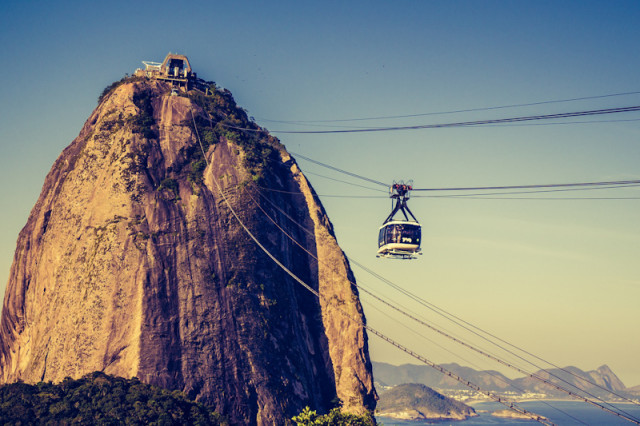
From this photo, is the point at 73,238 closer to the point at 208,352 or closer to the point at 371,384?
the point at 208,352

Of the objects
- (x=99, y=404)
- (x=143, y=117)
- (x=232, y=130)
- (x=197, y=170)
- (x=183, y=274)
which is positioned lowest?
(x=99, y=404)

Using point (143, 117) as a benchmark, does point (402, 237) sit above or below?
below

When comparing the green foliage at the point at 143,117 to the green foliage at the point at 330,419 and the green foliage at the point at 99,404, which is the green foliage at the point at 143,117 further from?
the green foliage at the point at 330,419

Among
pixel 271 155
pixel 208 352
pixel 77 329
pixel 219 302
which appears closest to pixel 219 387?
pixel 208 352

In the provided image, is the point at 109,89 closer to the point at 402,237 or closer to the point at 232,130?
the point at 232,130

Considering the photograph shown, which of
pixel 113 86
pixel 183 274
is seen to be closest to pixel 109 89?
pixel 113 86

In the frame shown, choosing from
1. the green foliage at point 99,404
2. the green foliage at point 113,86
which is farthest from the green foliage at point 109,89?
→ the green foliage at point 99,404

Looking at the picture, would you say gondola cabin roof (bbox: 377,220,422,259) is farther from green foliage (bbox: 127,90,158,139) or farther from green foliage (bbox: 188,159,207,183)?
green foliage (bbox: 127,90,158,139)
